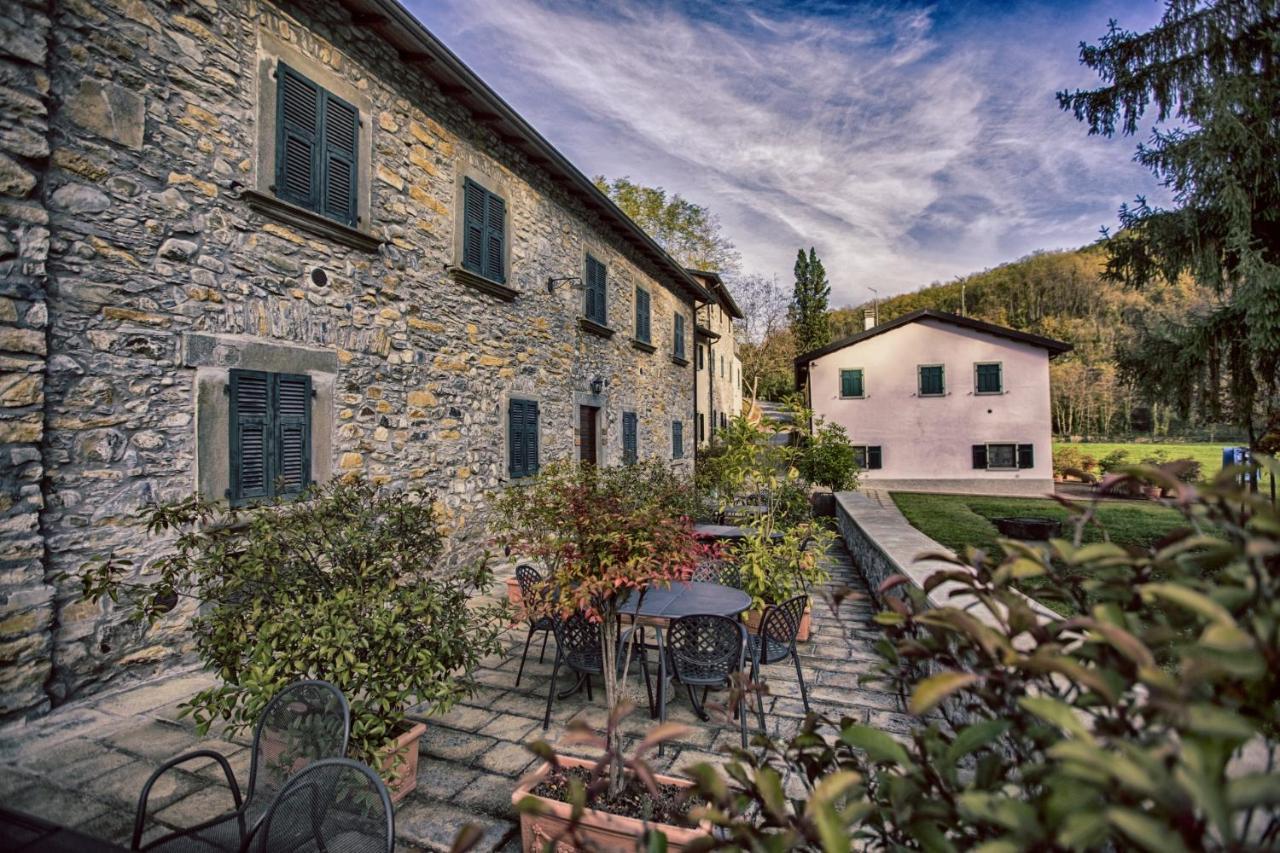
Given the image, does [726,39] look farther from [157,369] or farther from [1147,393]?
[157,369]

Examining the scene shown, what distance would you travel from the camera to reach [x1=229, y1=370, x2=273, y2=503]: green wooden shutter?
4.35m

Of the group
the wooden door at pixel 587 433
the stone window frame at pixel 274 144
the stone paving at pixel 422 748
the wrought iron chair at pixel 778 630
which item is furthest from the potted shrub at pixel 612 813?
the wooden door at pixel 587 433

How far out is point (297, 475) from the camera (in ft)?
15.8

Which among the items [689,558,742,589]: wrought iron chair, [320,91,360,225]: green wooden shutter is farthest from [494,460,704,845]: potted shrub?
[320,91,360,225]: green wooden shutter

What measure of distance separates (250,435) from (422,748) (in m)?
2.79

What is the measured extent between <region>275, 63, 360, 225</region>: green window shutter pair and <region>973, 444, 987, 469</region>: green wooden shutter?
18.2m

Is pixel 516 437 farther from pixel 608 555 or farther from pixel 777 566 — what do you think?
pixel 608 555

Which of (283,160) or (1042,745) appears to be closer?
(1042,745)

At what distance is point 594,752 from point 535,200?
7.42 meters

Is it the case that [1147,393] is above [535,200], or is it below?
below

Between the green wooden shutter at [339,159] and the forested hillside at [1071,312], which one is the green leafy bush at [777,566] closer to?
the green wooden shutter at [339,159]

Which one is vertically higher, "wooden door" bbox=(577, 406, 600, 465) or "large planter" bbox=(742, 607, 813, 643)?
"wooden door" bbox=(577, 406, 600, 465)

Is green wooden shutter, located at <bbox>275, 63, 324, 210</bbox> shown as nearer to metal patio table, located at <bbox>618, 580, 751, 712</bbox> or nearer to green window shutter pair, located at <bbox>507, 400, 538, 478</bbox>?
green window shutter pair, located at <bbox>507, 400, 538, 478</bbox>

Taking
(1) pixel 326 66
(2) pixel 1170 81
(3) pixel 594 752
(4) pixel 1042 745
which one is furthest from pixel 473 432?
(2) pixel 1170 81
